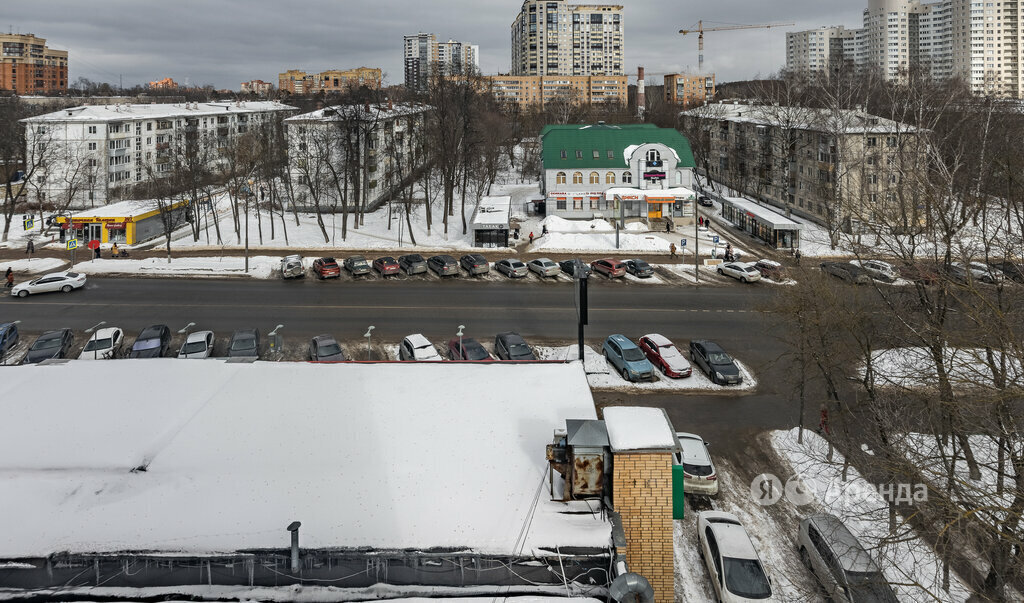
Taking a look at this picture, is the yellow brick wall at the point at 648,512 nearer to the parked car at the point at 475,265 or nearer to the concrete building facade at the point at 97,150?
A: the parked car at the point at 475,265

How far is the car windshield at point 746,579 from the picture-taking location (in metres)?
12.5

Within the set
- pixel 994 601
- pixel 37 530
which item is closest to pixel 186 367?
pixel 37 530

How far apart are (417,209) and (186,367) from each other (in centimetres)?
4566

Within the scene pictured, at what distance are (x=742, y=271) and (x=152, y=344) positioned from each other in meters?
28.9

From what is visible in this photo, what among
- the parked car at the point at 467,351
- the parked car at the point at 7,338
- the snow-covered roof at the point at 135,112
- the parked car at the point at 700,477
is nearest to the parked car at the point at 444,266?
the parked car at the point at 467,351

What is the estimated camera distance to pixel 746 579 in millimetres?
12695

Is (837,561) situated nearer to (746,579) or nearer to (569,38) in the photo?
(746,579)

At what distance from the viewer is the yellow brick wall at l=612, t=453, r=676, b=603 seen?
8.68 metres

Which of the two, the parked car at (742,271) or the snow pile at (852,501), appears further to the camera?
the parked car at (742,271)

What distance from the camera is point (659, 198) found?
52.3 m

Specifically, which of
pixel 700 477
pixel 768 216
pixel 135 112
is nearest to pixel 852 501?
pixel 700 477

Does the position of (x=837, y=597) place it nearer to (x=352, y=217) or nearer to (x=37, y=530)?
(x=37, y=530)

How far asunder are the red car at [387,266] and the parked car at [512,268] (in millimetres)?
5910

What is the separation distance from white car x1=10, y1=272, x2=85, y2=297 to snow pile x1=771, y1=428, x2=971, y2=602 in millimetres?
35008
